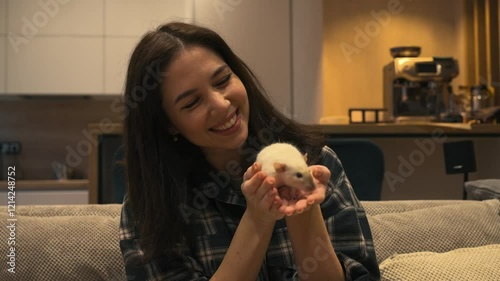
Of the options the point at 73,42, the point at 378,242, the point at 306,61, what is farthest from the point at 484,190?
the point at 73,42

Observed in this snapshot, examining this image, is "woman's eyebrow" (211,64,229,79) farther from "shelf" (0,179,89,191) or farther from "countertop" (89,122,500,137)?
"shelf" (0,179,89,191)

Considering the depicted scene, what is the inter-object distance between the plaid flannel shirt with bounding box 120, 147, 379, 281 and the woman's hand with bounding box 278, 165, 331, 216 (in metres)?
0.21

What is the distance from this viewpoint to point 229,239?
1271mm

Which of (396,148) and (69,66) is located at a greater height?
(69,66)

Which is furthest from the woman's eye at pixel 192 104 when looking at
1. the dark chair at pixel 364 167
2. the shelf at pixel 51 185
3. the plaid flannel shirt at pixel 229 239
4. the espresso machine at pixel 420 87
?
the espresso machine at pixel 420 87

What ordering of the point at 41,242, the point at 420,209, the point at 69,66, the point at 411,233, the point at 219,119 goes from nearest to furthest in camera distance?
1. the point at 219,119
2. the point at 41,242
3. the point at 411,233
4. the point at 420,209
5. the point at 69,66

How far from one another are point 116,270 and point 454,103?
360 centimetres

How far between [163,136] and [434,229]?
2.40ft

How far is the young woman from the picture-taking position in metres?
1.14

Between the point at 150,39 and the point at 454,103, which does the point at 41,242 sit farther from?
the point at 454,103

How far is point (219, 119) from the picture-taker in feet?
3.84

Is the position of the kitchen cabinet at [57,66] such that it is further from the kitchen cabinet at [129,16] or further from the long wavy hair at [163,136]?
the long wavy hair at [163,136]

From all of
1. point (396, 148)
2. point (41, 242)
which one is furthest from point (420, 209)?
point (396, 148)

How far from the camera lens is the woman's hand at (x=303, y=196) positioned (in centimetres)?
98
